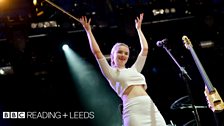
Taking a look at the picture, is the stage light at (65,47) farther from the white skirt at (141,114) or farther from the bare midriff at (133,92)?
the white skirt at (141,114)

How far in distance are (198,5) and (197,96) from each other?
5.89ft

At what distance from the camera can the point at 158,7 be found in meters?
5.51

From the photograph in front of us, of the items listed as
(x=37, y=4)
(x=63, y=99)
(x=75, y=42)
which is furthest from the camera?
(x=63, y=99)

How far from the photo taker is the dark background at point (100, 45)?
17.7 ft

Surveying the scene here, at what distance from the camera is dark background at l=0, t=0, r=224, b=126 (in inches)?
213

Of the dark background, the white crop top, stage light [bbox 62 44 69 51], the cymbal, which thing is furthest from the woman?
stage light [bbox 62 44 69 51]

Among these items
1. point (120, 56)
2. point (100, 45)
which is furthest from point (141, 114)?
point (100, 45)

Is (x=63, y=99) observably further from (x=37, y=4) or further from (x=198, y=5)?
(x=198, y=5)

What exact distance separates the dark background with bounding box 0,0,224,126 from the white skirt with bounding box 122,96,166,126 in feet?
9.23

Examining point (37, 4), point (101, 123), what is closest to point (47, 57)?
point (37, 4)

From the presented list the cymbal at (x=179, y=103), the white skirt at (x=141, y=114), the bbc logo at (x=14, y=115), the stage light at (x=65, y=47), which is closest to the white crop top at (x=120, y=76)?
the white skirt at (x=141, y=114)

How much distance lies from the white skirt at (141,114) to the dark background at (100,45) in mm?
2814

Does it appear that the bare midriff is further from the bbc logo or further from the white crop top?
the bbc logo

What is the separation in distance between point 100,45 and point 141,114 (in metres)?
3.73
